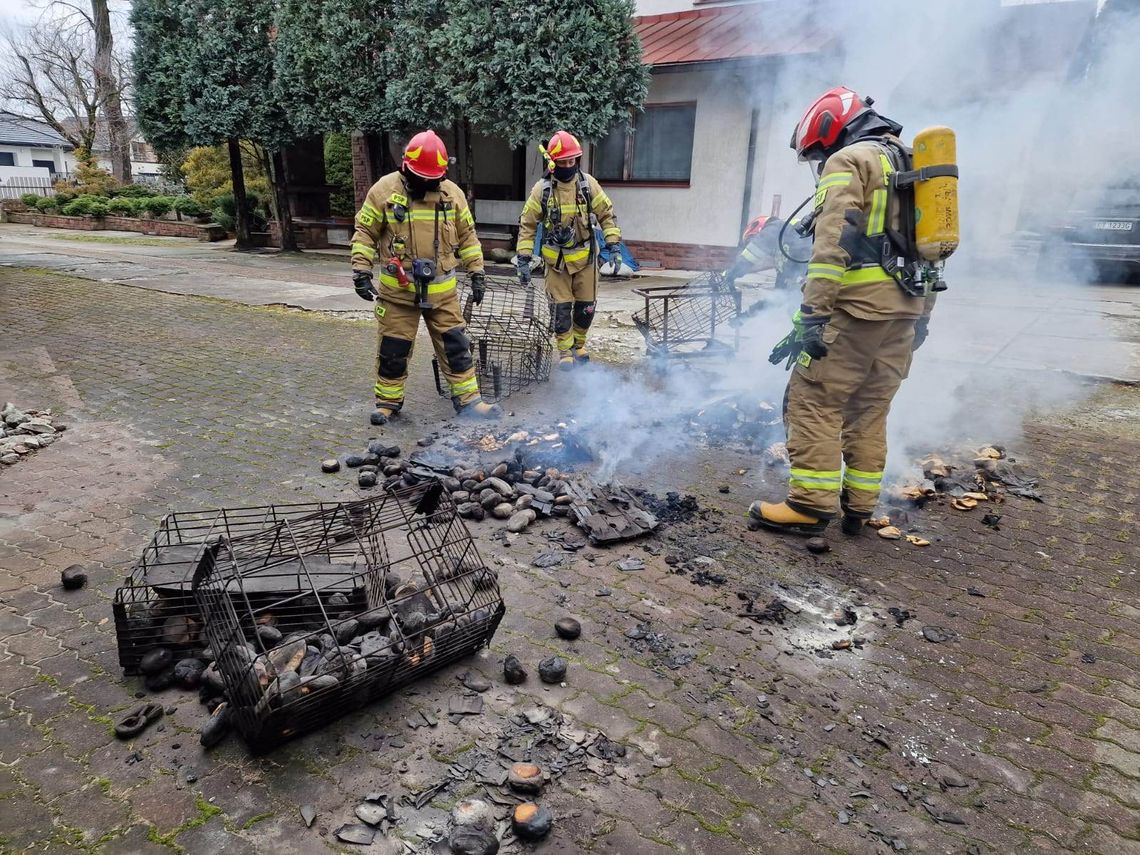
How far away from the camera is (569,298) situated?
6.98 m

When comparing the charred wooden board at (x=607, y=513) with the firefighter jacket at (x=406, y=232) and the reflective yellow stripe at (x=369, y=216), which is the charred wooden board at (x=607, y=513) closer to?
the firefighter jacket at (x=406, y=232)

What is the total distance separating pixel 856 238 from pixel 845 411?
0.97 metres

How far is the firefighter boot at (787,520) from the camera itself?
155 inches

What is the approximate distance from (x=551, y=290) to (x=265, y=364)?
304 cm

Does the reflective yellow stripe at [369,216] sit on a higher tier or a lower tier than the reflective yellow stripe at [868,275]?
higher

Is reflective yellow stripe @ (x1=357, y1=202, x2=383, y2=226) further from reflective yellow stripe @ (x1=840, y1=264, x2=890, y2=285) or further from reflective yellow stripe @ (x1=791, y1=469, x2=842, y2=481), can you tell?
reflective yellow stripe @ (x1=791, y1=469, x2=842, y2=481)

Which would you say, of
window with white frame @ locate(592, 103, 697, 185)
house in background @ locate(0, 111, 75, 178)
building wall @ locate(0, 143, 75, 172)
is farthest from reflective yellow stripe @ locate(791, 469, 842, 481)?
building wall @ locate(0, 143, 75, 172)

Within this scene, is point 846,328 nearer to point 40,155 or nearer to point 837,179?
point 837,179

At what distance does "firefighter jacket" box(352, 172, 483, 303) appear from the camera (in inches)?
206

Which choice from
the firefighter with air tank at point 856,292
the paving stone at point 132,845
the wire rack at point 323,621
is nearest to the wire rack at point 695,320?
the firefighter with air tank at point 856,292

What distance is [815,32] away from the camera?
10.1 meters

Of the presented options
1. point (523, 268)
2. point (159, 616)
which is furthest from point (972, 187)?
point (159, 616)

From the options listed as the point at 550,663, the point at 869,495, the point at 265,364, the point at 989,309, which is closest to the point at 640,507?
the point at 869,495

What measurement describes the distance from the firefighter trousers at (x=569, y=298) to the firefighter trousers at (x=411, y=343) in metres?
1.50
